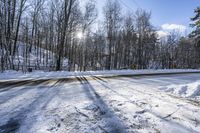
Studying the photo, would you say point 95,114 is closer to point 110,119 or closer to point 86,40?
point 110,119

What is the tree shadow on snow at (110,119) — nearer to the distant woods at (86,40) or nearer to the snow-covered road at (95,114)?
the snow-covered road at (95,114)

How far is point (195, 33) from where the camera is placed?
36531 millimetres

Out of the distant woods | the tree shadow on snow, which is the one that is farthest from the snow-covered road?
the distant woods

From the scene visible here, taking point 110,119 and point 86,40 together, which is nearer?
point 110,119

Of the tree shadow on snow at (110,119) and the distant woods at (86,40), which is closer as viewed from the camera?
the tree shadow on snow at (110,119)

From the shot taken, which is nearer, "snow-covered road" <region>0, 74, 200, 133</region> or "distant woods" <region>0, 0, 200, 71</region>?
"snow-covered road" <region>0, 74, 200, 133</region>

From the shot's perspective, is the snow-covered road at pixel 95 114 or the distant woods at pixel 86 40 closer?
the snow-covered road at pixel 95 114

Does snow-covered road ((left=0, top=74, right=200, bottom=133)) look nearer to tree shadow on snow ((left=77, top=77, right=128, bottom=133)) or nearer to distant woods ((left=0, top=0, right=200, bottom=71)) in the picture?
tree shadow on snow ((left=77, top=77, right=128, bottom=133))

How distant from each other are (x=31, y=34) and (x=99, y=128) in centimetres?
4111

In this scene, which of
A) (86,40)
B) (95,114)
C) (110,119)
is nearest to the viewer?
(110,119)

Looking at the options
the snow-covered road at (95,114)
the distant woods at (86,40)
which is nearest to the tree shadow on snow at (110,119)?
the snow-covered road at (95,114)

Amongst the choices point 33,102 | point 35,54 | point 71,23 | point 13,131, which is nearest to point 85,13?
point 71,23

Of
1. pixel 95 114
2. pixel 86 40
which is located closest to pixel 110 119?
pixel 95 114

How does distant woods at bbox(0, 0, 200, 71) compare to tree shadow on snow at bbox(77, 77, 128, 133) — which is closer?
tree shadow on snow at bbox(77, 77, 128, 133)
